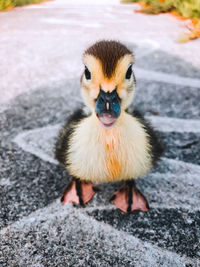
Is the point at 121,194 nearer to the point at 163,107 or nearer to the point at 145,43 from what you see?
the point at 163,107

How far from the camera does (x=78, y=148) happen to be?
1.36m

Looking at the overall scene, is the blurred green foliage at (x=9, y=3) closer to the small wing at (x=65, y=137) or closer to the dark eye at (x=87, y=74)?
the small wing at (x=65, y=137)

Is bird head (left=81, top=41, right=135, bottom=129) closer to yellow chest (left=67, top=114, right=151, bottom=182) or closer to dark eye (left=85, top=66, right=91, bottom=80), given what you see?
dark eye (left=85, top=66, right=91, bottom=80)

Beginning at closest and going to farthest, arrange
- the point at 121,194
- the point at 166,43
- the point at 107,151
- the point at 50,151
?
1. the point at 107,151
2. the point at 121,194
3. the point at 50,151
4. the point at 166,43

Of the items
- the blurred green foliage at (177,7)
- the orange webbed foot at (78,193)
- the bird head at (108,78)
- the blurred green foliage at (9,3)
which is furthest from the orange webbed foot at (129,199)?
the blurred green foliage at (177,7)

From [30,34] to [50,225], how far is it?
365cm

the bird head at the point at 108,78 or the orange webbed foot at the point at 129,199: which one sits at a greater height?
the bird head at the point at 108,78

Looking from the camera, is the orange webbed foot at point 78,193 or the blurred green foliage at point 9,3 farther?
the blurred green foliage at point 9,3

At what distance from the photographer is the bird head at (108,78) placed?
1.12 m

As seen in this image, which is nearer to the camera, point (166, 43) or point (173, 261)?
point (173, 261)

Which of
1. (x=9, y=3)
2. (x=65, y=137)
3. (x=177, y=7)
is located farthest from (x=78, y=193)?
(x=177, y=7)

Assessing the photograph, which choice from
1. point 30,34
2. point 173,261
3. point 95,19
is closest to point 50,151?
point 173,261

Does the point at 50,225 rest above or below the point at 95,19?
below

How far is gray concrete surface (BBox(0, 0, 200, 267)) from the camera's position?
124 cm
